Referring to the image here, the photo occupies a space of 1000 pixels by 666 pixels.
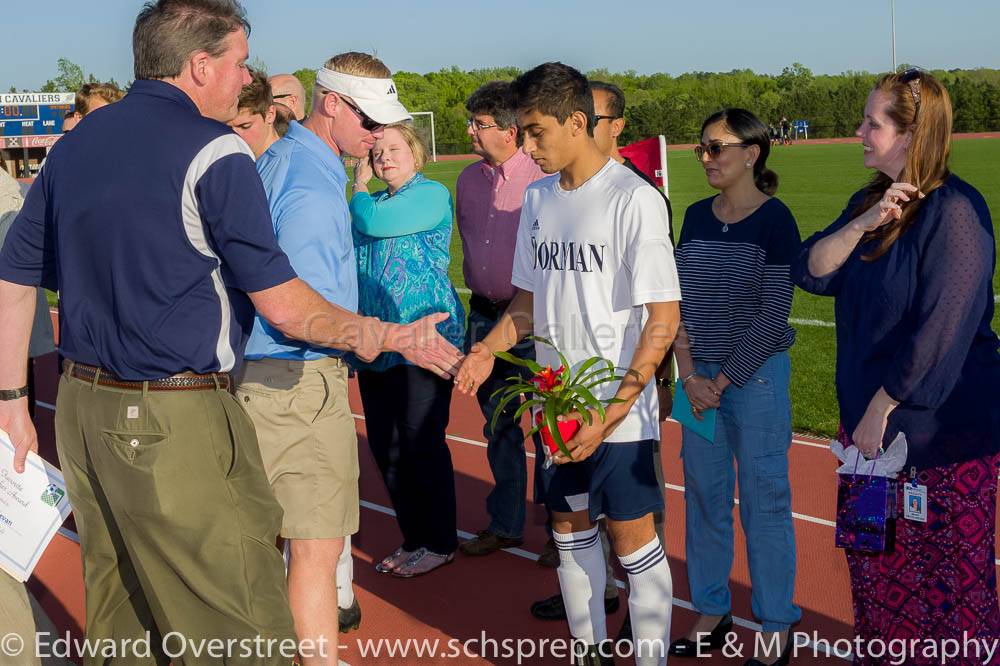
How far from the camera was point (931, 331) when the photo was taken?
3.06 m

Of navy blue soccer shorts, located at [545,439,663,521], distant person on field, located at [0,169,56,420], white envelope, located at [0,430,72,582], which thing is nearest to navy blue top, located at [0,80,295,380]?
white envelope, located at [0,430,72,582]

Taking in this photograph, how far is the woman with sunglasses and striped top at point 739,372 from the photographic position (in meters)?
4.10

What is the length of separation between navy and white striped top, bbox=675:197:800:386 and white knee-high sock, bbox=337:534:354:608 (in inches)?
70.7

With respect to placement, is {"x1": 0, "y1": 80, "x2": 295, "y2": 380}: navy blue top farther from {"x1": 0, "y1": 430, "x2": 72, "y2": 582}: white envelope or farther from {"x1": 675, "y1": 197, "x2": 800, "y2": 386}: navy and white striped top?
{"x1": 675, "y1": 197, "x2": 800, "y2": 386}: navy and white striped top

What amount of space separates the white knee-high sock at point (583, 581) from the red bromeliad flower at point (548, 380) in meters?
0.60

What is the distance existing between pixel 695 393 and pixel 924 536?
3.71ft

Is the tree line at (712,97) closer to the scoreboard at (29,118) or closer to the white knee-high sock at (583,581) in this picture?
the scoreboard at (29,118)

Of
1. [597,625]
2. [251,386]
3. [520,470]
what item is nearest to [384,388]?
[520,470]

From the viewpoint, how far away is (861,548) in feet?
10.9

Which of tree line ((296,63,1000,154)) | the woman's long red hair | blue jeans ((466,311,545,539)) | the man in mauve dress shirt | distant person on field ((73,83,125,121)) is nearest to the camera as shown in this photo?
the woman's long red hair

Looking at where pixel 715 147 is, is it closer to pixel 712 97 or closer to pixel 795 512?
pixel 795 512

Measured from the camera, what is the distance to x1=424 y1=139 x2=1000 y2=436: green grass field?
28.9 ft

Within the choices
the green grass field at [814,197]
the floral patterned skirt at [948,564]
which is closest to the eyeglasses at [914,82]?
the floral patterned skirt at [948,564]

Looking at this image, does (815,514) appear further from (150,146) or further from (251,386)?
(150,146)
